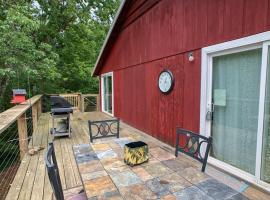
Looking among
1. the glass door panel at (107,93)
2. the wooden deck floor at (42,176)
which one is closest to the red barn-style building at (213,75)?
the wooden deck floor at (42,176)

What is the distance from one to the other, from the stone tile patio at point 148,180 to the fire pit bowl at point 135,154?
0.04m

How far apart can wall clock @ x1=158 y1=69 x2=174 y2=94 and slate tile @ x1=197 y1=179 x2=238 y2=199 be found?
254 centimetres

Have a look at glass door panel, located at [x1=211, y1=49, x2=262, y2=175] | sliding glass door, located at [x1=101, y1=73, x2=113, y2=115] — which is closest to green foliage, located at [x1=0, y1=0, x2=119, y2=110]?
sliding glass door, located at [x1=101, y1=73, x2=113, y2=115]

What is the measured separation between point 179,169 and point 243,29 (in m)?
1.93

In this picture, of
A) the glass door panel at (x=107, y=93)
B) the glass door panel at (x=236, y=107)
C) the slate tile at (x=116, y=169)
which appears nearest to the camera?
→ the slate tile at (x=116, y=169)

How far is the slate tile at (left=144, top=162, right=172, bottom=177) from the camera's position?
1.43 m

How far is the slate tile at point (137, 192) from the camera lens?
1120mm

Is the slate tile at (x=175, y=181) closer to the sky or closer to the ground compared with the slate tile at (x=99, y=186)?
closer to the ground

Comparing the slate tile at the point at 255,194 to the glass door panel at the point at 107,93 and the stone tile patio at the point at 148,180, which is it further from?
the glass door panel at the point at 107,93

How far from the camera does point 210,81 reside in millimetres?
2869

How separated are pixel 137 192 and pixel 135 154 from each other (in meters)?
0.40

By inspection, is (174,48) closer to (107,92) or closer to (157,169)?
(157,169)

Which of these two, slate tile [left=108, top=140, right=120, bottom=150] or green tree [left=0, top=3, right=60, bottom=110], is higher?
green tree [left=0, top=3, right=60, bottom=110]

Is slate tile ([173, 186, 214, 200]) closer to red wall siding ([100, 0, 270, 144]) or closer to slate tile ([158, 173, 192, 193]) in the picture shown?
slate tile ([158, 173, 192, 193])
